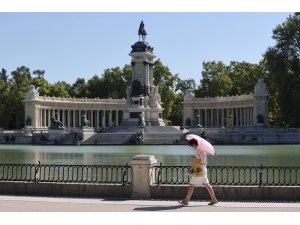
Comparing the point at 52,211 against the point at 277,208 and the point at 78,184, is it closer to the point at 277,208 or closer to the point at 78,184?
the point at 78,184

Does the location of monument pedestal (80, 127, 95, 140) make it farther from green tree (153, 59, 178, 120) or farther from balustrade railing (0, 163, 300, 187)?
balustrade railing (0, 163, 300, 187)

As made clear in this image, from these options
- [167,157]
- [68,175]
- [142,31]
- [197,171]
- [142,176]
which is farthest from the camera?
[142,31]

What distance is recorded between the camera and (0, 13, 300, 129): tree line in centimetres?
8325

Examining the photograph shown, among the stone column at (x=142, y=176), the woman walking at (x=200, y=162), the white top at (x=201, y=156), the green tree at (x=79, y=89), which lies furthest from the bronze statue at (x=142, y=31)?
the white top at (x=201, y=156)

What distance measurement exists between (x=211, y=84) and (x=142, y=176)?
107346 mm

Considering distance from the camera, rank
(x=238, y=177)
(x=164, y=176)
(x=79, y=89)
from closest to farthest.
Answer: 1. (x=238, y=177)
2. (x=164, y=176)
3. (x=79, y=89)

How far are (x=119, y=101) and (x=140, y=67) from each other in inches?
933

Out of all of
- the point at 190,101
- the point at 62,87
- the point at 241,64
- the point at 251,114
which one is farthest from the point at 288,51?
the point at 62,87

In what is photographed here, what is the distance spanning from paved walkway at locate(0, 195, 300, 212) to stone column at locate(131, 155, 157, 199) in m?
0.69

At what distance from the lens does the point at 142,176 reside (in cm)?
1891

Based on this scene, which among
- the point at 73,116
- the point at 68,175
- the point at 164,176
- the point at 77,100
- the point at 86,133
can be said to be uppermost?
the point at 77,100

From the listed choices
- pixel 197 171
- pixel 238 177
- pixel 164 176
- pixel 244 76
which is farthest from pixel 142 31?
pixel 197 171

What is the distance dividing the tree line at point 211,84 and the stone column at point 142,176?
63.8m

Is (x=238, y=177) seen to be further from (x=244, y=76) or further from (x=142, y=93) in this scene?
(x=244, y=76)
